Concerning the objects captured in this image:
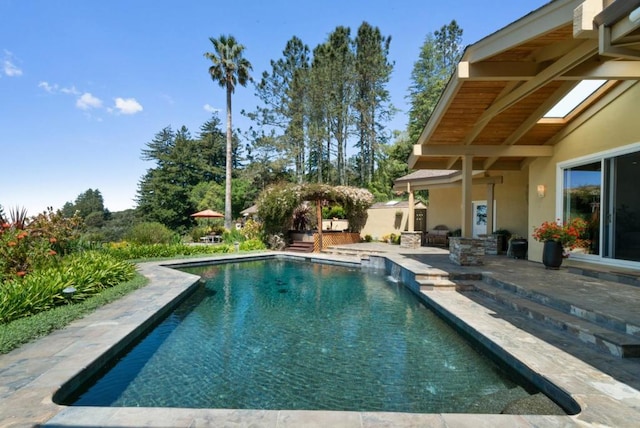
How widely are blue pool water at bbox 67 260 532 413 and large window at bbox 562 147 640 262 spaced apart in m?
4.58

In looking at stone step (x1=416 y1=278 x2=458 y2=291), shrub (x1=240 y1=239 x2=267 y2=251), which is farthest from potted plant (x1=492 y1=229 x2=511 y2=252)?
shrub (x1=240 y1=239 x2=267 y2=251)

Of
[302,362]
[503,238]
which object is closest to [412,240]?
[503,238]

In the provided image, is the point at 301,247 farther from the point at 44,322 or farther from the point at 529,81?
the point at 44,322

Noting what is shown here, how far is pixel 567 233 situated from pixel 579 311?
3.86 meters

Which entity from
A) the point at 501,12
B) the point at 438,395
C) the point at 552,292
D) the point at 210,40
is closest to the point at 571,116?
the point at 552,292

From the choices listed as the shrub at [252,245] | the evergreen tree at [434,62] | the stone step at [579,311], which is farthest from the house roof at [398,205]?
the stone step at [579,311]

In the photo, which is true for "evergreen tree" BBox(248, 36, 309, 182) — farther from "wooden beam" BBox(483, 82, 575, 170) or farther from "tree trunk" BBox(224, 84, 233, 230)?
"wooden beam" BBox(483, 82, 575, 170)

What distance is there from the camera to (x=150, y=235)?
52.4 feet

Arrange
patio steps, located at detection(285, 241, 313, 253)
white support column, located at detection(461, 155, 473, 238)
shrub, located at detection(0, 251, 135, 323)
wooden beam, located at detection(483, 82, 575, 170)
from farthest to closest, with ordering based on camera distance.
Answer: patio steps, located at detection(285, 241, 313, 253), white support column, located at detection(461, 155, 473, 238), wooden beam, located at detection(483, 82, 575, 170), shrub, located at detection(0, 251, 135, 323)

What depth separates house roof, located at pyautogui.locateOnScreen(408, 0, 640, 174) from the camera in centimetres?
377

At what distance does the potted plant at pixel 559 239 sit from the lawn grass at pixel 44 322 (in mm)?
9670

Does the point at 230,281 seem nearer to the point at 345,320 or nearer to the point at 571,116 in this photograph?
the point at 345,320

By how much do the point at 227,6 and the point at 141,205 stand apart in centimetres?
3006

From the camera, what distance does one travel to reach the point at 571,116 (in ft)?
27.8
